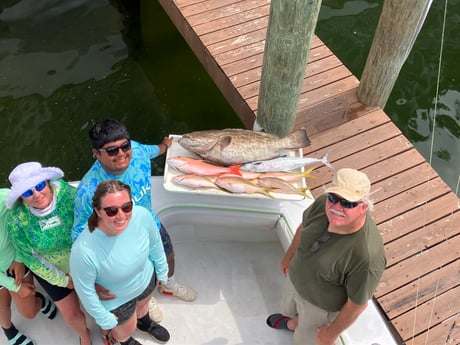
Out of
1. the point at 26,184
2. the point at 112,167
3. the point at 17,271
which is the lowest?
the point at 17,271

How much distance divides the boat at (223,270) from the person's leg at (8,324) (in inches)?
3.3

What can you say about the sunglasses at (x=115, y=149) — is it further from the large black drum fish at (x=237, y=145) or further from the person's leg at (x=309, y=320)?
the person's leg at (x=309, y=320)

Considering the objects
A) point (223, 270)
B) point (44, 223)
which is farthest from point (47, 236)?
point (223, 270)

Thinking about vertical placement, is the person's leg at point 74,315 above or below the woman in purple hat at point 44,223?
below

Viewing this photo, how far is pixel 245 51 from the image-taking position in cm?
526

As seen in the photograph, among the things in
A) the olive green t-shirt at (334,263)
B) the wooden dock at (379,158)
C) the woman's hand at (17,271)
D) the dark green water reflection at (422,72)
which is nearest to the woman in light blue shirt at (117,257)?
the woman's hand at (17,271)

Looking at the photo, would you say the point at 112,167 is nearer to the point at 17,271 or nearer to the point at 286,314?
the point at 17,271

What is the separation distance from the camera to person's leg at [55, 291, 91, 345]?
322 cm

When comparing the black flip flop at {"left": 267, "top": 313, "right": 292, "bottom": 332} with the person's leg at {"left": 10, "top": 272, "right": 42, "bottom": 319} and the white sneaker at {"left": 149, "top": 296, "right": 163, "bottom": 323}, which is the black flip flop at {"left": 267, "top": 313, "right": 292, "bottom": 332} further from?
the person's leg at {"left": 10, "top": 272, "right": 42, "bottom": 319}

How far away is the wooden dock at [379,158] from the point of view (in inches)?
148

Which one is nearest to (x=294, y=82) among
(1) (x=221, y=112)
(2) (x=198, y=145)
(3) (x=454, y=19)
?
(2) (x=198, y=145)

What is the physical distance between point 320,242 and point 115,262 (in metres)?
1.18

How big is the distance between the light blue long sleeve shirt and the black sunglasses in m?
0.98

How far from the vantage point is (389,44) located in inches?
176
